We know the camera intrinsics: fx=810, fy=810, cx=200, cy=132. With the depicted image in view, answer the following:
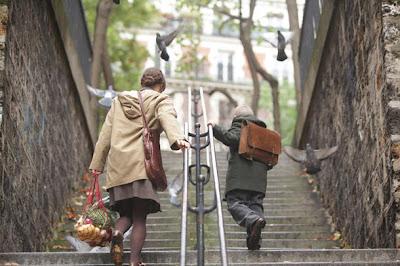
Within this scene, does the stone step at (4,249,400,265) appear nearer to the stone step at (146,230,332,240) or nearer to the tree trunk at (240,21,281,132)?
the stone step at (146,230,332,240)

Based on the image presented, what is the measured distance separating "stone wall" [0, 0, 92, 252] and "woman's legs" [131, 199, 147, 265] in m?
1.21

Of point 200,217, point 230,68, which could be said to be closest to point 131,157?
point 200,217

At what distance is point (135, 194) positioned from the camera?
19.5 feet

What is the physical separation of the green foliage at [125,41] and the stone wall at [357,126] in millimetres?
10955

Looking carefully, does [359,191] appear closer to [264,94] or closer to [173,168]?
[173,168]

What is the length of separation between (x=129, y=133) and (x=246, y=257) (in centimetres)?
134

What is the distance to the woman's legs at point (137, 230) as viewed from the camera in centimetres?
586

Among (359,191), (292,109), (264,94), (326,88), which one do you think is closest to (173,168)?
(326,88)

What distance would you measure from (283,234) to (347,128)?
1396 millimetres

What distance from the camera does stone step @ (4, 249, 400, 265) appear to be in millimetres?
6117

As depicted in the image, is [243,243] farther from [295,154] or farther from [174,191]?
[295,154]

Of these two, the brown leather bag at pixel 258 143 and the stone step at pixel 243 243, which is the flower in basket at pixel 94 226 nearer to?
the brown leather bag at pixel 258 143

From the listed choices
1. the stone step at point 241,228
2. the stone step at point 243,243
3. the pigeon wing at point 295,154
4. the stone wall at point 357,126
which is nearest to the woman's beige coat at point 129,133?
the stone wall at point 357,126

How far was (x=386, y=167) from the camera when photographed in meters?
6.90
